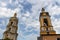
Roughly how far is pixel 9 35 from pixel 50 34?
1714 centimetres

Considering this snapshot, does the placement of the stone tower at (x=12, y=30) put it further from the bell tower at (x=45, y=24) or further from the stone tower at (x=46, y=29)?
the stone tower at (x=46, y=29)

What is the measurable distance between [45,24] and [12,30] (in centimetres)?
1329

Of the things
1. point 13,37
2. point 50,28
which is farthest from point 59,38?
point 13,37

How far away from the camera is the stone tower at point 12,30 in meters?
46.2

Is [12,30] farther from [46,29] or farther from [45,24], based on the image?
[46,29]

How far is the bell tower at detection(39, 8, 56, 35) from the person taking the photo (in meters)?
37.8

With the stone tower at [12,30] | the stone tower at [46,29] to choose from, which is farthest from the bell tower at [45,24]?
the stone tower at [12,30]

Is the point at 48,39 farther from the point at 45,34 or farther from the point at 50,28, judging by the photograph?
the point at 50,28

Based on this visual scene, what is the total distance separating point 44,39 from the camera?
34.6 metres

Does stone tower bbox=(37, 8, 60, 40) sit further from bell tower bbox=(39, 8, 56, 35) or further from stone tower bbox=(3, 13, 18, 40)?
stone tower bbox=(3, 13, 18, 40)

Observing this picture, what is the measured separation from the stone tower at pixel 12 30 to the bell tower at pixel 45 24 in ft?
36.8

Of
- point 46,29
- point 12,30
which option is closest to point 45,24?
point 46,29

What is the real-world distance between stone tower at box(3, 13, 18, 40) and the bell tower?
36.8 ft

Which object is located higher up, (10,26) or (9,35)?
(10,26)
